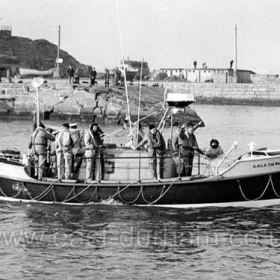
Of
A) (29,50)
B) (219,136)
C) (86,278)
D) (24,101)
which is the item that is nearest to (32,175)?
(86,278)

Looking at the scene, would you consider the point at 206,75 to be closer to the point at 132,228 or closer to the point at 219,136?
the point at 219,136

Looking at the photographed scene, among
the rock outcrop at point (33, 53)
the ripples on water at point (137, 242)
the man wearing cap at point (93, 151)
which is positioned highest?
the rock outcrop at point (33, 53)

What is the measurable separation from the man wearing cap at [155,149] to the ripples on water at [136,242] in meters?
1.01

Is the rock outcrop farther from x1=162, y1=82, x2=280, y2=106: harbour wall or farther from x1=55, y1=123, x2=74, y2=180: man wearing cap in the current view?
x1=55, y1=123, x2=74, y2=180: man wearing cap

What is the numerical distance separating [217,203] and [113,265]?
5374mm

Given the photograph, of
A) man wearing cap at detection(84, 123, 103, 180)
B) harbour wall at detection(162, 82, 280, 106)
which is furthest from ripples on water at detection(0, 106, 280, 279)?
harbour wall at detection(162, 82, 280, 106)

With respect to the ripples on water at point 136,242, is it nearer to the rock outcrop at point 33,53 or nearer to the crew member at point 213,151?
the crew member at point 213,151

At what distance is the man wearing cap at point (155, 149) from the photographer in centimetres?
2102

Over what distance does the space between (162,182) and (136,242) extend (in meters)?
3.16

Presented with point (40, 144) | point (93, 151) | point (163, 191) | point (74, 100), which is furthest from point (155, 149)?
point (74, 100)

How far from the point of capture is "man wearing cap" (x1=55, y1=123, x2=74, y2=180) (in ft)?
69.7

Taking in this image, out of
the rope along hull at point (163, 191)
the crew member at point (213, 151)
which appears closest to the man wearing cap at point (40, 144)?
the rope along hull at point (163, 191)

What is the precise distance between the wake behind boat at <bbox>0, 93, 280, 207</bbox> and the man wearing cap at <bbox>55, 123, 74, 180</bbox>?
0.33m

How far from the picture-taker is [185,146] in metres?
21.0
